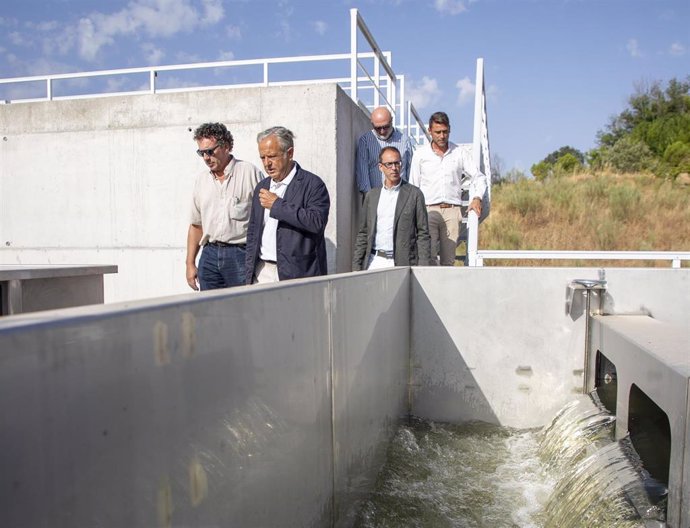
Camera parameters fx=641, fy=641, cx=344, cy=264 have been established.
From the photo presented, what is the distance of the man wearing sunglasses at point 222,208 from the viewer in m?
4.64

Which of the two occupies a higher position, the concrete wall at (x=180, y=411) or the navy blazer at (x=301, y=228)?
the navy blazer at (x=301, y=228)

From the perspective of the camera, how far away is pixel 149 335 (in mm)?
1334

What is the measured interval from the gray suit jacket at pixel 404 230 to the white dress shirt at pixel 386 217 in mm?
33

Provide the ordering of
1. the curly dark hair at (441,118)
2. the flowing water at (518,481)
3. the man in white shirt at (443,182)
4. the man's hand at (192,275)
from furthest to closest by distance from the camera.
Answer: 1. the man in white shirt at (443,182)
2. the curly dark hair at (441,118)
3. the man's hand at (192,275)
4. the flowing water at (518,481)

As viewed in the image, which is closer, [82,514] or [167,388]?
[82,514]

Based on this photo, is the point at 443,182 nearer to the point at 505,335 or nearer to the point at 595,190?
the point at 505,335

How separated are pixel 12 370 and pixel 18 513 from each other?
0.22 metres

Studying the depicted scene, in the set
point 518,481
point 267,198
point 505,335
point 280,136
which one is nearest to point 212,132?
point 280,136

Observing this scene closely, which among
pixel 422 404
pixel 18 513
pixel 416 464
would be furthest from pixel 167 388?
pixel 422 404

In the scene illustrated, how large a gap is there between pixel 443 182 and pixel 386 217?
0.97 m

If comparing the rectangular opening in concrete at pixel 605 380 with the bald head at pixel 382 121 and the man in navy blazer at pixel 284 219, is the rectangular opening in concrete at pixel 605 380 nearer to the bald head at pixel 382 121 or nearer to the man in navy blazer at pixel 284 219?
the man in navy blazer at pixel 284 219

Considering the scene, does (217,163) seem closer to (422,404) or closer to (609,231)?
(422,404)

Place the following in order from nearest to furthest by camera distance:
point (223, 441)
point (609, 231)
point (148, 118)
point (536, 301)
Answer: point (223, 441), point (536, 301), point (148, 118), point (609, 231)

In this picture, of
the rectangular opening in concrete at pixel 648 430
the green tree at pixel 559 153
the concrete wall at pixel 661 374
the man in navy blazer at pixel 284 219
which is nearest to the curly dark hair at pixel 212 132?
the man in navy blazer at pixel 284 219
